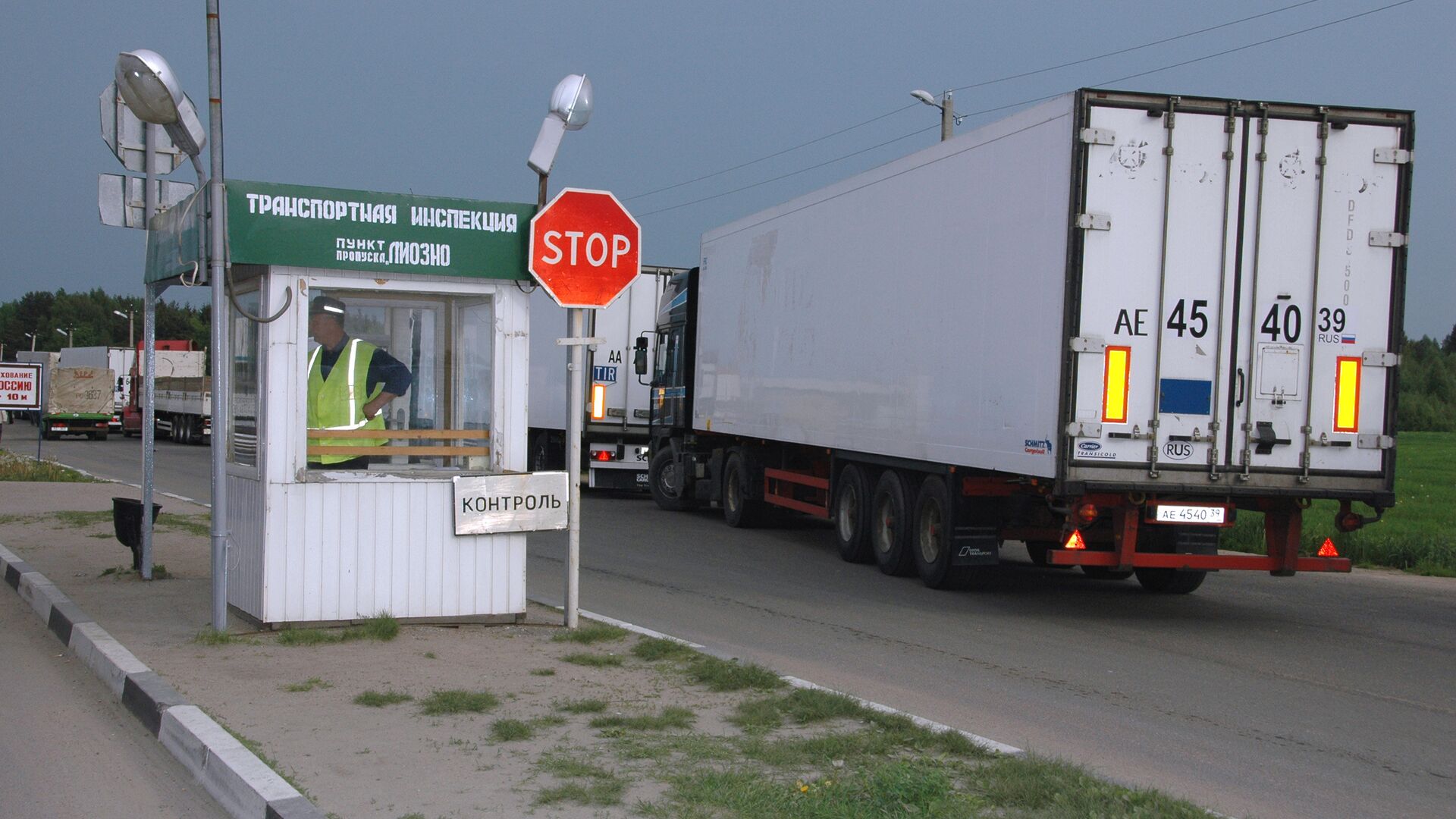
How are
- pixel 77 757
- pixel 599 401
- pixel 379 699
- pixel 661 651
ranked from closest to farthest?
pixel 77 757 → pixel 379 699 → pixel 661 651 → pixel 599 401

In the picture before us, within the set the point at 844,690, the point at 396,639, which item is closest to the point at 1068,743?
the point at 844,690

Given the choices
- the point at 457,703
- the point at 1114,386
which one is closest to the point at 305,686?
the point at 457,703

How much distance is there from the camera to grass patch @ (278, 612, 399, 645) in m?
8.13

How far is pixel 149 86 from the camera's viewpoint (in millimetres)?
8172

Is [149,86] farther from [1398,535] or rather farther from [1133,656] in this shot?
[1398,535]

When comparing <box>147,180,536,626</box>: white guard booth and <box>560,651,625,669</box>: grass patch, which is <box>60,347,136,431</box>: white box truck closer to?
<box>147,180,536,626</box>: white guard booth

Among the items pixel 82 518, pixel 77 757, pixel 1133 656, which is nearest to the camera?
pixel 77 757

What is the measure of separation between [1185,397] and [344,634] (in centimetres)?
632

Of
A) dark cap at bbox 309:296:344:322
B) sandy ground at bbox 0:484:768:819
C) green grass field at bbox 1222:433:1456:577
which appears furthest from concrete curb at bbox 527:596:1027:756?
green grass field at bbox 1222:433:1456:577

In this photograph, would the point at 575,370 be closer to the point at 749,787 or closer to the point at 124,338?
the point at 749,787

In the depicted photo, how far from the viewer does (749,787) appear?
16.6 ft

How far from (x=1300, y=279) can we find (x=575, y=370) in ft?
18.4

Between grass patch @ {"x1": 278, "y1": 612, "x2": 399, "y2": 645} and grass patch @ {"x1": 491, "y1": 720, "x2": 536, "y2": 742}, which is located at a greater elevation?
grass patch @ {"x1": 491, "y1": 720, "x2": 536, "y2": 742}

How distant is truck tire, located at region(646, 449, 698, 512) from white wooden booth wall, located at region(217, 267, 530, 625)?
11237 millimetres
